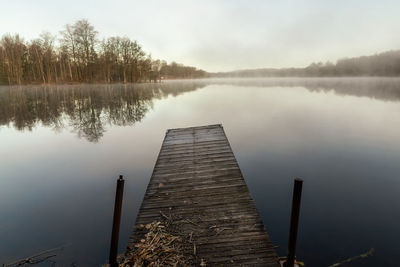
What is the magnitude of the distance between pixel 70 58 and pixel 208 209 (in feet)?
256

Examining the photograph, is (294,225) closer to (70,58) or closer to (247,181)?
(247,181)

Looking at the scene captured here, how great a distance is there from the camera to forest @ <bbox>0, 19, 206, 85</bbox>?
65562 millimetres

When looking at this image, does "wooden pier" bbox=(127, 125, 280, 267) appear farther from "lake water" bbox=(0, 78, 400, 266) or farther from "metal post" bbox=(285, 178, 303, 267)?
"lake water" bbox=(0, 78, 400, 266)

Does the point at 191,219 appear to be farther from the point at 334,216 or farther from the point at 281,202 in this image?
the point at 334,216

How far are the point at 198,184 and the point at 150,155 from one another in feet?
20.8

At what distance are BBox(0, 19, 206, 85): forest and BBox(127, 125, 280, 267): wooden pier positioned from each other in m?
71.2

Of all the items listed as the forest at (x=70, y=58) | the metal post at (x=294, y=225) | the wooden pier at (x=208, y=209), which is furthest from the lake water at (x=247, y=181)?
the forest at (x=70, y=58)

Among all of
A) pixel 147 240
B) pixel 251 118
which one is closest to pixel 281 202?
pixel 147 240

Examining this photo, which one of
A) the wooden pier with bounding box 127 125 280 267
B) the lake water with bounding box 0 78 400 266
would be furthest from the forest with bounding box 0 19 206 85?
the wooden pier with bounding box 127 125 280 267

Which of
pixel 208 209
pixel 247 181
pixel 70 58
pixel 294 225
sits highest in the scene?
pixel 70 58

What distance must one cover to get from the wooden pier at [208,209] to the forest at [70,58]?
71203 mm

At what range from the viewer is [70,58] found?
6681cm

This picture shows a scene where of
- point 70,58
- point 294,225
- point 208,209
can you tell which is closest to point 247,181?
point 208,209

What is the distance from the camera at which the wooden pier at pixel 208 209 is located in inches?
166
